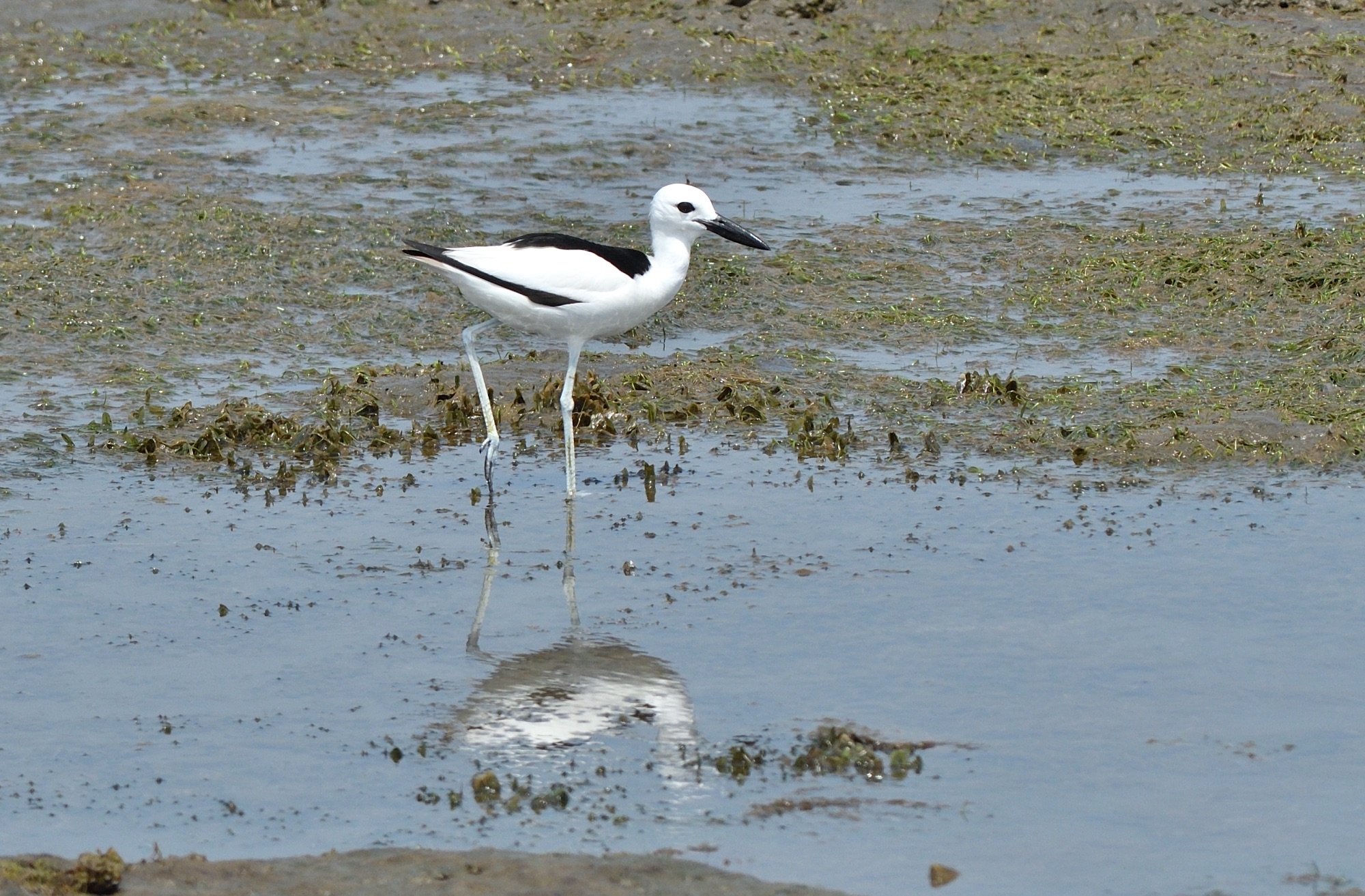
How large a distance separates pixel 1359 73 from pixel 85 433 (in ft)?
35.2

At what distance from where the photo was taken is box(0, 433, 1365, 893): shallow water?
516 cm

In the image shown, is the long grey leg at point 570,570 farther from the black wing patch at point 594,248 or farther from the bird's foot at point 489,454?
the black wing patch at point 594,248

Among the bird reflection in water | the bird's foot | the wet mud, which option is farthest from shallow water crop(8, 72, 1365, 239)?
the bird reflection in water

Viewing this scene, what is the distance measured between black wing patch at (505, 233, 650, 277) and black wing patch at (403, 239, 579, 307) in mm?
201

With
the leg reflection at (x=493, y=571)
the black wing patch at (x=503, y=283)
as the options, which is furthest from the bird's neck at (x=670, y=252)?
the leg reflection at (x=493, y=571)

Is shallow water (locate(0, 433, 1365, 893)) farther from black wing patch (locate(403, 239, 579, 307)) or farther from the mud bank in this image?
black wing patch (locate(403, 239, 579, 307))

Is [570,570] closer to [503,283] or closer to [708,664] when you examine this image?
[708,664]

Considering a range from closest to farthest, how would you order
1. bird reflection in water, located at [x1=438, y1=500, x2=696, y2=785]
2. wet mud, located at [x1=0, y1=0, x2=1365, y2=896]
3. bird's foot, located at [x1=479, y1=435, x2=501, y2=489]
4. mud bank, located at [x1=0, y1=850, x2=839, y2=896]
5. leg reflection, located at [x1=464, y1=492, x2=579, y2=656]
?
Result: mud bank, located at [x1=0, y1=850, x2=839, y2=896] < wet mud, located at [x1=0, y1=0, x2=1365, y2=896] < bird reflection in water, located at [x1=438, y1=500, x2=696, y2=785] < leg reflection, located at [x1=464, y1=492, x2=579, y2=656] < bird's foot, located at [x1=479, y1=435, x2=501, y2=489]

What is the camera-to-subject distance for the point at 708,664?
638 cm

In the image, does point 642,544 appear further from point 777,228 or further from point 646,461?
point 777,228

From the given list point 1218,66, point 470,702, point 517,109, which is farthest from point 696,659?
point 1218,66

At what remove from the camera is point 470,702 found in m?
6.11

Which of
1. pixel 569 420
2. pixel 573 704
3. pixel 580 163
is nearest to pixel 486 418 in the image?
pixel 569 420

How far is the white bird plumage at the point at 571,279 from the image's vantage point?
838cm
